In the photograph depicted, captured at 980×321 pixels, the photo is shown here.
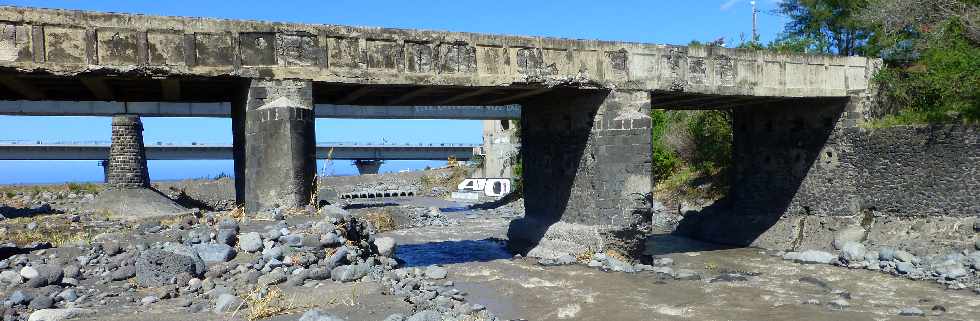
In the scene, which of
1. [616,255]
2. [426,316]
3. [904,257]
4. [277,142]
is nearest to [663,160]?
[904,257]

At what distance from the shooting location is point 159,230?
980 cm

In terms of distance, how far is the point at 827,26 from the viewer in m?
21.0

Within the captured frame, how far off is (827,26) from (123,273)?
777 inches

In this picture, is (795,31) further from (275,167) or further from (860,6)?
(275,167)

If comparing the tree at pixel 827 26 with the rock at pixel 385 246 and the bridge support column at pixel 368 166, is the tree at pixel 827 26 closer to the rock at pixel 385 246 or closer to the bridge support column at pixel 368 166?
the rock at pixel 385 246

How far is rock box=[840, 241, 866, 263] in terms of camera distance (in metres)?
12.8

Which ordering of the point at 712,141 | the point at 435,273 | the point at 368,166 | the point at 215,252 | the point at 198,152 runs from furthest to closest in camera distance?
the point at 368,166
the point at 198,152
the point at 712,141
the point at 435,273
the point at 215,252

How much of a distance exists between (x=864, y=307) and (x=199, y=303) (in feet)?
26.6

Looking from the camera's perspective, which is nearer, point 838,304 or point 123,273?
point 123,273

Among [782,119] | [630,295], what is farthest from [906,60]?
[630,295]

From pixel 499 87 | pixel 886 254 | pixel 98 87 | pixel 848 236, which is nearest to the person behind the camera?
pixel 98 87

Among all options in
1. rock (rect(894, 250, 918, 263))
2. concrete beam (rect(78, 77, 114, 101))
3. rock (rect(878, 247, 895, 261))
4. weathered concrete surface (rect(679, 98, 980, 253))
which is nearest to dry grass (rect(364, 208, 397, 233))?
Result: weathered concrete surface (rect(679, 98, 980, 253))

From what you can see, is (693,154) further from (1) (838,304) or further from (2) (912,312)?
(2) (912,312)

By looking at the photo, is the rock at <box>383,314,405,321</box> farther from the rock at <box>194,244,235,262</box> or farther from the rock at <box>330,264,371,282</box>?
the rock at <box>194,244,235,262</box>
